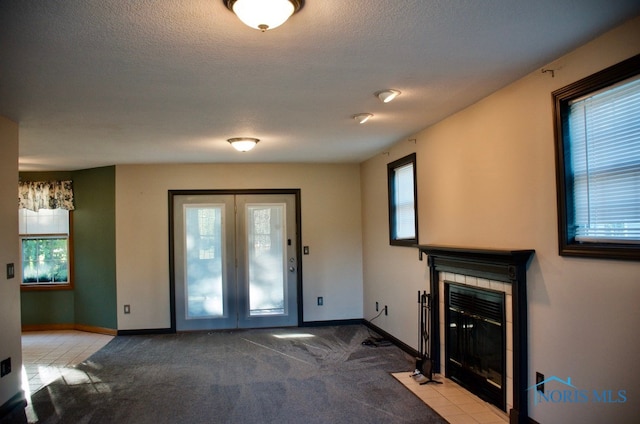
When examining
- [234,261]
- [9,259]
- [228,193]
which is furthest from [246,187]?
[9,259]

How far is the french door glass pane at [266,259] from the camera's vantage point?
6.59 meters

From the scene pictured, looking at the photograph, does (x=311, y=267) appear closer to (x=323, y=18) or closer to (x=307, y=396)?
(x=307, y=396)

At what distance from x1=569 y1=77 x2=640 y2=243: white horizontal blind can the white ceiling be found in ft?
1.19

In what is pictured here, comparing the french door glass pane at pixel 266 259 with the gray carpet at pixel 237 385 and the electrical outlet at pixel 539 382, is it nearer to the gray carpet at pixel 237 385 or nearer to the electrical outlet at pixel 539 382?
the gray carpet at pixel 237 385

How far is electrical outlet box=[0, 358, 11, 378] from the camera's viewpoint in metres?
3.57

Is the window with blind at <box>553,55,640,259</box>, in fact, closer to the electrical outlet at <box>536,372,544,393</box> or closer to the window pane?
the electrical outlet at <box>536,372,544,393</box>

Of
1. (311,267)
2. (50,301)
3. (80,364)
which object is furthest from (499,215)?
(50,301)

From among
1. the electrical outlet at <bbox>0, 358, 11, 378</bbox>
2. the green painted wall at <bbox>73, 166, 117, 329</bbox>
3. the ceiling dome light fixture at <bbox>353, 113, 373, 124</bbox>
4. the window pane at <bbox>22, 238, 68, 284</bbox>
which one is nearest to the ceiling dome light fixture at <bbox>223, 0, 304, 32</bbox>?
the ceiling dome light fixture at <bbox>353, 113, 373, 124</bbox>

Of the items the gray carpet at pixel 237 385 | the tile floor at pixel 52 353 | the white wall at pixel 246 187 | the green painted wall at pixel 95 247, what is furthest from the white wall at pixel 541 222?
the green painted wall at pixel 95 247

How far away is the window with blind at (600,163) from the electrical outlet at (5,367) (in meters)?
4.04

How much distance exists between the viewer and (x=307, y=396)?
381cm

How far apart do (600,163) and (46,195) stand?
683 cm

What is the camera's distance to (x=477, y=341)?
3.71 metres

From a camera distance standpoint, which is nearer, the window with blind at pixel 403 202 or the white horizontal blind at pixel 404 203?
the window with blind at pixel 403 202
